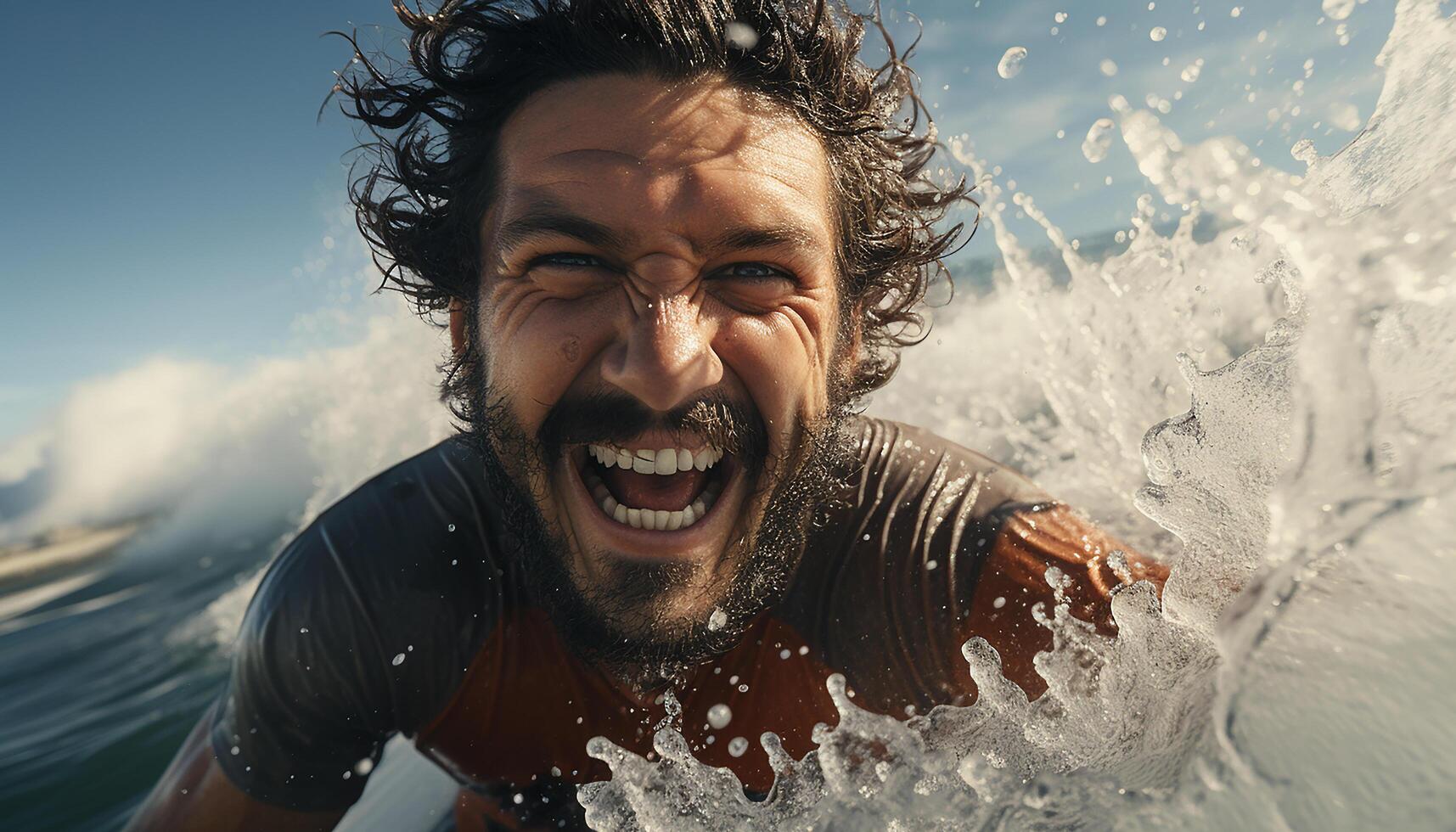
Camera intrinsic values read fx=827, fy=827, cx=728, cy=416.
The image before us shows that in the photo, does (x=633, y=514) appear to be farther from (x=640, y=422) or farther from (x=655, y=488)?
(x=640, y=422)

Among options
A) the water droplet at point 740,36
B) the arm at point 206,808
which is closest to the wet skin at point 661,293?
the water droplet at point 740,36

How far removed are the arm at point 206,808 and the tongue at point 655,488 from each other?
952 mm

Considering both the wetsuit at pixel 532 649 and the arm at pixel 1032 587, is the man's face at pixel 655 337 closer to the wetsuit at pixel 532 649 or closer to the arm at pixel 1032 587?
the wetsuit at pixel 532 649

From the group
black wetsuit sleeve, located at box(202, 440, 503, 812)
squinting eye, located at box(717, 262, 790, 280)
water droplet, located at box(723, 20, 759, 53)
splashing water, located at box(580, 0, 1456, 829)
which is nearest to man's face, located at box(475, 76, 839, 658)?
squinting eye, located at box(717, 262, 790, 280)

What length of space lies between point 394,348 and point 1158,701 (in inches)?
388

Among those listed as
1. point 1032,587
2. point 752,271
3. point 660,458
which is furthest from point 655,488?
point 1032,587

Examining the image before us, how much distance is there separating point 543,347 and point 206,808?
117 centimetres

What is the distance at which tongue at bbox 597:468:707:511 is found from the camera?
166 cm

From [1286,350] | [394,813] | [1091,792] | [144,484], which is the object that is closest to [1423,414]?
[1286,350]

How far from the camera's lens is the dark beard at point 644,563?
1.54 metres

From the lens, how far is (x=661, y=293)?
4.96 feet

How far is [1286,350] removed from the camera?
1.41 metres

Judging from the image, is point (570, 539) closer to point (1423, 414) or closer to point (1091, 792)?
point (1091, 792)

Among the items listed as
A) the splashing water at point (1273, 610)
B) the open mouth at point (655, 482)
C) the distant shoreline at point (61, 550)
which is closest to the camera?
the splashing water at point (1273, 610)
